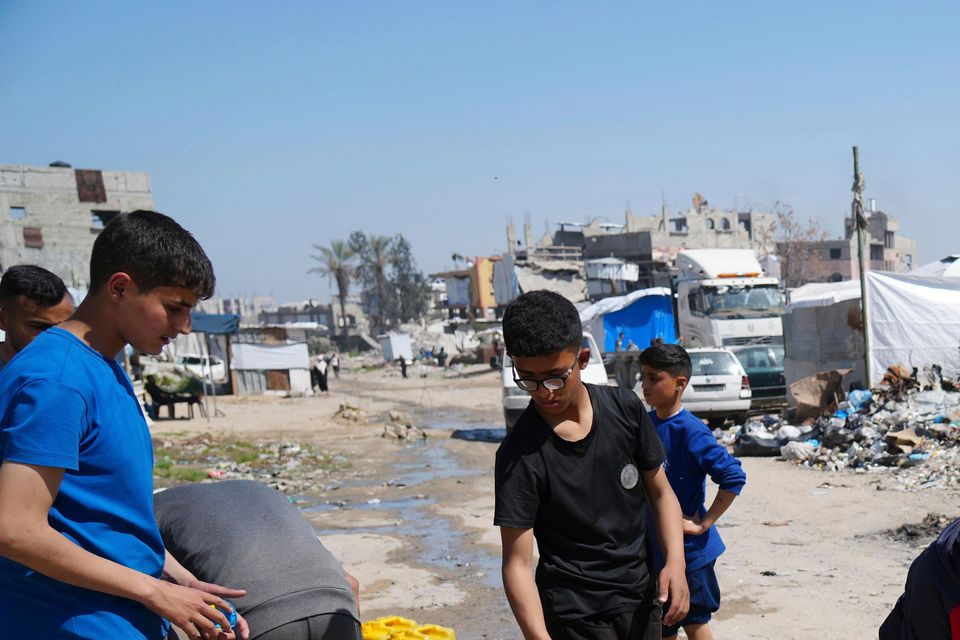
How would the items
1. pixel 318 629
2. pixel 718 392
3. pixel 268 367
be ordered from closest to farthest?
1. pixel 318 629
2. pixel 718 392
3. pixel 268 367

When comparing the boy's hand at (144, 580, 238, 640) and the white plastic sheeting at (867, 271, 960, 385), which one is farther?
the white plastic sheeting at (867, 271, 960, 385)

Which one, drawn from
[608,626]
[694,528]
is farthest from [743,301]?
[608,626]

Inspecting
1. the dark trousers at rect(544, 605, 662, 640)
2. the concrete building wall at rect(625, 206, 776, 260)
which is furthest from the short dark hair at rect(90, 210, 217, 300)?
the concrete building wall at rect(625, 206, 776, 260)

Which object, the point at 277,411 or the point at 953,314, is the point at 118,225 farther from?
the point at 277,411

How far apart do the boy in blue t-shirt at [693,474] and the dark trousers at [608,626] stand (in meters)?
0.64

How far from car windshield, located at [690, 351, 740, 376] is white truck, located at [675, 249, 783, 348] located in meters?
5.18

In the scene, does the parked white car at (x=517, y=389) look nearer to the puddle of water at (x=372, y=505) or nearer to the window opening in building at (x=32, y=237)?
the puddle of water at (x=372, y=505)

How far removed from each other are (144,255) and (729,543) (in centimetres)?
711

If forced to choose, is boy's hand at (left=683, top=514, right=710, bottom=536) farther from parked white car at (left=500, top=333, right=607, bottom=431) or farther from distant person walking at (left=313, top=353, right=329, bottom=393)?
distant person walking at (left=313, top=353, right=329, bottom=393)

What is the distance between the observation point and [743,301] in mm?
22156

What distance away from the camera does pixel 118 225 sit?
2.37 meters

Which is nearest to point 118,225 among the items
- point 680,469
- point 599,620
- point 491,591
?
point 599,620

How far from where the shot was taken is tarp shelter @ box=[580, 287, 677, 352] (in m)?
31.2

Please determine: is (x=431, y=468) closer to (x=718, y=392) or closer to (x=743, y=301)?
(x=718, y=392)
